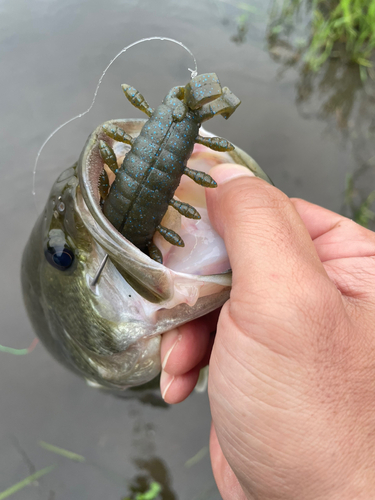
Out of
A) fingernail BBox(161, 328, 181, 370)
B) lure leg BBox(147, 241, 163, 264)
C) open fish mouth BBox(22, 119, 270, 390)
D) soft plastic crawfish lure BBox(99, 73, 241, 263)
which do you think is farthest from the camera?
fingernail BBox(161, 328, 181, 370)

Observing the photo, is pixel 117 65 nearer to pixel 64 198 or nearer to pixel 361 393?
pixel 64 198

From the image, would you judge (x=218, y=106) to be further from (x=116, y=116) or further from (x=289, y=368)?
(x=116, y=116)

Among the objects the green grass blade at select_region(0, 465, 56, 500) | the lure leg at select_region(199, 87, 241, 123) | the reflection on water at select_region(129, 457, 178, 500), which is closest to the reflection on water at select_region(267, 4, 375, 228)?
the lure leg at select_region(199, 87, 241, 123)

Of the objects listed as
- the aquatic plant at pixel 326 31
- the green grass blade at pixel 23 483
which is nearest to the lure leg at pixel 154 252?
the green grass blade at pixel 23 483

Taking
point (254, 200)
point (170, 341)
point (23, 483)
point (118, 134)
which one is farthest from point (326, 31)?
point (23, 483)

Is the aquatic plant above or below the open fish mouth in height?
above

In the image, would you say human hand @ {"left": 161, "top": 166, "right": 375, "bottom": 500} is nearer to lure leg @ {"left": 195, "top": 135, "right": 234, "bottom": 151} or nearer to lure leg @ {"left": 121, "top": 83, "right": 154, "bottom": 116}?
lure leg @ {"left": 195, "top": 135, "right": 234, "bottom": 151}

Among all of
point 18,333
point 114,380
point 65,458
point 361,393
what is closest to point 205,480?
point 65,458
